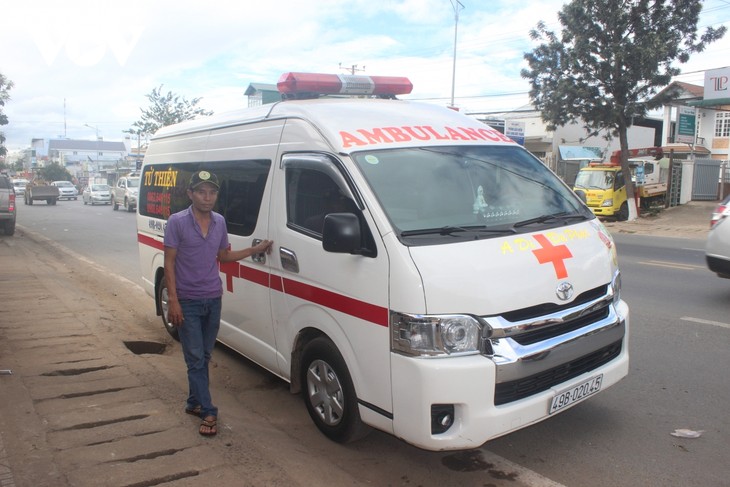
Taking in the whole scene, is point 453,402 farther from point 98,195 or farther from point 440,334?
point 98,195

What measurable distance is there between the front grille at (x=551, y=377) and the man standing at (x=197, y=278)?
193 centimetres

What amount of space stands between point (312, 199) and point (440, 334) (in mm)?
1374

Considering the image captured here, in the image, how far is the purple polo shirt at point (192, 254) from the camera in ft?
12.8

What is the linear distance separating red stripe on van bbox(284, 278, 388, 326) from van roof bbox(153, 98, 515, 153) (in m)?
0.91

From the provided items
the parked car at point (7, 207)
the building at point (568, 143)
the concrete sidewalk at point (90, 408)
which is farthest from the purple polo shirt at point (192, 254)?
the building at point (568, 143)

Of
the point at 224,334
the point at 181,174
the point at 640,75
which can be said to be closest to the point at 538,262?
the point at 224,334

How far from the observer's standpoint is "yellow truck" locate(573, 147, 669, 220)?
22.8 meters

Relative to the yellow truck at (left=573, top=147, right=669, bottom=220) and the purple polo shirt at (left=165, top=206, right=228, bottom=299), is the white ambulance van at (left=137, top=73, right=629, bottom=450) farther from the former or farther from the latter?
the yellow truck at (left=573, top=147, right=669, bottom=220)

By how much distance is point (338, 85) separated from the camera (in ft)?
16.5

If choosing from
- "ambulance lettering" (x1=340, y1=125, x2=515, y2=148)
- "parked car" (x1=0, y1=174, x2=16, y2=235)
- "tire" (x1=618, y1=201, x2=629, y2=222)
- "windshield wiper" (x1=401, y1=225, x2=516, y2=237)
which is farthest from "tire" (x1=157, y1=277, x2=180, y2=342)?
"tire" (x1=618, y1=201, x2=629, y2=222)

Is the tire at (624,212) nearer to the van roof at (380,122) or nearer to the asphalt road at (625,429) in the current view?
the asphalt road at (625,429)

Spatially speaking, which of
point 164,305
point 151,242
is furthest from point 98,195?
point 164,305

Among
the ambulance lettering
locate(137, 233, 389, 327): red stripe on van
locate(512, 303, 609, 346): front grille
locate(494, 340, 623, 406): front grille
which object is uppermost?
the ambulance lettering

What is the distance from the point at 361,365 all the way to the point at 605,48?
20.2 metres
